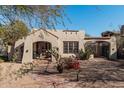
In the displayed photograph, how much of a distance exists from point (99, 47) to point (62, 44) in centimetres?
271

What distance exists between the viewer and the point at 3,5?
5863 mm

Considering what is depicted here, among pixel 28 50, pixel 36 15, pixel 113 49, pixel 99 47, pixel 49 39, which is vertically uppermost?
pixel 49 39

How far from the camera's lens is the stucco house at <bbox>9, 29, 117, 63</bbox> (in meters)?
17.5

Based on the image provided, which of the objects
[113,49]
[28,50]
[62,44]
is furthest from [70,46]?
[113,49]

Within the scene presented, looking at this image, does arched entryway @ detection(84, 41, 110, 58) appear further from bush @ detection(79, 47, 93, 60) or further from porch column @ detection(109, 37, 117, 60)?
bush @ detection(79, 47, 93, 60)

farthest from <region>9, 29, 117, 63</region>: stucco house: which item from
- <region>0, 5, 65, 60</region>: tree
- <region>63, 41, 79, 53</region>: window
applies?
<region>0, 5, 65, 60</region>: tree

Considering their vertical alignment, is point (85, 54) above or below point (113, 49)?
below

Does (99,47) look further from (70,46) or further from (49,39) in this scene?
(49,39)

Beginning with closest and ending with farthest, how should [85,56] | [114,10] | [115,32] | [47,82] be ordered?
[47,82]
[114,10]
[85,56]
[115,32]

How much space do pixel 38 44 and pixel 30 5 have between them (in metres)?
13.2

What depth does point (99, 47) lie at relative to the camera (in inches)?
741

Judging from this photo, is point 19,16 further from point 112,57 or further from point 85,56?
point 112,57

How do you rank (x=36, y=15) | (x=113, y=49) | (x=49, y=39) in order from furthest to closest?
1. (x=113, y=49)
2. (x=49, y=39)
3. (x=36, y=15)
